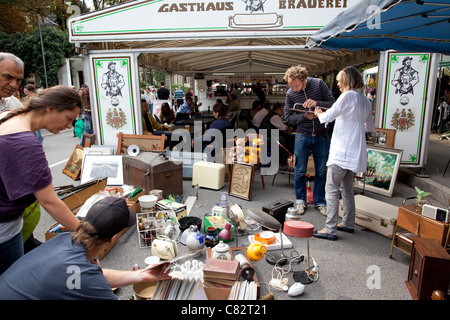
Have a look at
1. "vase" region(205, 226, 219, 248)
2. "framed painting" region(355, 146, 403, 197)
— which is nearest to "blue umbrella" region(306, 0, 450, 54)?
"framed painting" region(355, 146, 403, 197)

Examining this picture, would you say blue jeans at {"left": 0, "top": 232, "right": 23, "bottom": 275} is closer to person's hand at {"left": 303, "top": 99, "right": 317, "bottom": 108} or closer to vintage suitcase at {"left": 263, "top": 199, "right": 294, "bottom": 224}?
vintage suitcase at {"left": 263, "top": 199, "right": 294, "bottom": 224}

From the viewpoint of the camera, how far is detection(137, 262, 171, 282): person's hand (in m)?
1.87

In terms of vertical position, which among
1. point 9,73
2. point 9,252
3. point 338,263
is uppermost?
point 9,73

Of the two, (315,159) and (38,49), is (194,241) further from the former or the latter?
(38,49)

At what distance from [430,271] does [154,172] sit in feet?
12.3

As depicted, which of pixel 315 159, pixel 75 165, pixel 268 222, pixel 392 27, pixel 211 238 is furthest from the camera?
pixel 75 165

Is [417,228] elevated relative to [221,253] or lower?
elevated

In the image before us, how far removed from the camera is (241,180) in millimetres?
5297

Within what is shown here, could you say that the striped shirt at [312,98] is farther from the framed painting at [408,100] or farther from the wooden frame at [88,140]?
the wooden frame at [88,140]

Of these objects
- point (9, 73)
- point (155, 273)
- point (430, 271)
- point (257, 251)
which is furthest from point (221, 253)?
point (9, 73)

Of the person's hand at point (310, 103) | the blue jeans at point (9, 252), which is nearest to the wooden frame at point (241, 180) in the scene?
the person's hand at point (310, 103)
